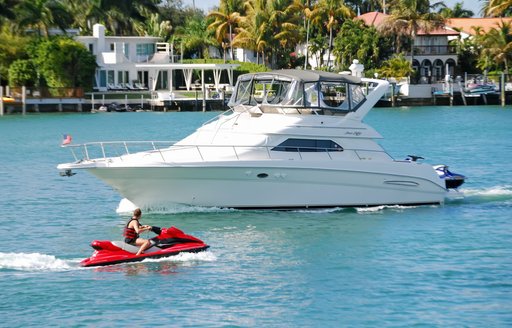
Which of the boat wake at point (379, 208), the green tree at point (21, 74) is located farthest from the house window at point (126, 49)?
the boat wake at point (379, 208)

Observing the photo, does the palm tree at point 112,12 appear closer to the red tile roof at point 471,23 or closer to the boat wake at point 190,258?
the red tile roof at point 471,23

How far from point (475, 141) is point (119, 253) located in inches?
1658

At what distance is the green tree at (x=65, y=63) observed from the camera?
9456 centimetres

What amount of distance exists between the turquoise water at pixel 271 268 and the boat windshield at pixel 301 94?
319 centimetres

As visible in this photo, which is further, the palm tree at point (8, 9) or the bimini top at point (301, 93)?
the palm tree at point (8, 9)

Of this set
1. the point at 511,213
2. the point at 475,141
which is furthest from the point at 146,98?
the point at 511,213

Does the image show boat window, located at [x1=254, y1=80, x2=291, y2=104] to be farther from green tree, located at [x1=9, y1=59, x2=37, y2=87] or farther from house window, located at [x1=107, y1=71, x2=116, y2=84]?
Result: house window, located at [x1=107, y1=71, x2=116, y2=84]

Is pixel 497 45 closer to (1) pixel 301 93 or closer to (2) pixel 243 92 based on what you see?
(2) pixel 243 92

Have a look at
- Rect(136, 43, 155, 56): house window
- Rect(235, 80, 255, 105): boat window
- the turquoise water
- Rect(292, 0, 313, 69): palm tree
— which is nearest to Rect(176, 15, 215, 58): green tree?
Rect(136, 43, 155, 56): house window

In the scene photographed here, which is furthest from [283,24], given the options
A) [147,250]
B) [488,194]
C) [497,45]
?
[147,250]

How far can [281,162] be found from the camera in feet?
95.3

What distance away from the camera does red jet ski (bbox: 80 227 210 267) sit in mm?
23250

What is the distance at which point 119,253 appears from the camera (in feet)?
76.5

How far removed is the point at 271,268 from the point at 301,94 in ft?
27.3
